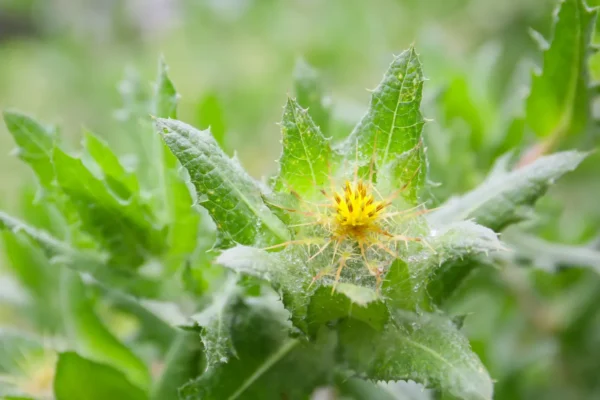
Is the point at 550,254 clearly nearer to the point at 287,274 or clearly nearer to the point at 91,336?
the point at 287,274

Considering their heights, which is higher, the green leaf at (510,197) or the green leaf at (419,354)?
the green leaf at (510,197)

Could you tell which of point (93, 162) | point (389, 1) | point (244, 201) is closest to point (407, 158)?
point (244, 201)

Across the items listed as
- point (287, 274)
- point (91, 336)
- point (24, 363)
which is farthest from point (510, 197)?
point (24, 363)

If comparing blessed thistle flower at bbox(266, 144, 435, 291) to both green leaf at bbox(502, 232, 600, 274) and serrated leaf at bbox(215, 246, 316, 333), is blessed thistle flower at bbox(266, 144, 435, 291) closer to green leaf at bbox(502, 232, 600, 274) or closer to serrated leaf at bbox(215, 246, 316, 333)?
serrated leaf at bbox(215, 246, 316, 333)

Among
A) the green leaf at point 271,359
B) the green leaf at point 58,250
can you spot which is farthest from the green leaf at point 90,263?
the green leaf at point 271,359

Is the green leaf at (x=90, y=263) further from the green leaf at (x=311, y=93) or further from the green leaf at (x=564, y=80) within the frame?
the green leaf at (x=564, y=80)
